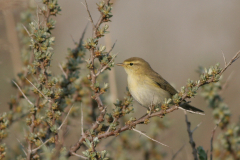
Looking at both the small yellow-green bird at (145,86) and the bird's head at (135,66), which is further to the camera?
the bird's head at (135,66)

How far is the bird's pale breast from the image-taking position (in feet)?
14.0

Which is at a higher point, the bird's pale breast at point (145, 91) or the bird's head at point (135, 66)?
the bird's head at point (135, 66)

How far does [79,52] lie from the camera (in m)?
3.29

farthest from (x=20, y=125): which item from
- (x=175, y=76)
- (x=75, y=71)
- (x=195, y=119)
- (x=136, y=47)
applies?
(x=175, y=76)

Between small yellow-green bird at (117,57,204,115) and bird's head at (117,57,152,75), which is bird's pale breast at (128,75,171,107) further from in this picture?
bird's head at (117,57,152,75)

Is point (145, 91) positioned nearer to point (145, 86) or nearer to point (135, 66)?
point (145, 86)

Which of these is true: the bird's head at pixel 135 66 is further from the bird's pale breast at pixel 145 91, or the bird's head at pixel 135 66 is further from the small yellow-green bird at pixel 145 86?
the bird's pale breast at pixel 145 91

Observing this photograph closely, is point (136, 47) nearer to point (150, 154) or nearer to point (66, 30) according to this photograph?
point (66, 30)

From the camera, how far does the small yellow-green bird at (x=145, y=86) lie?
429 centimetres

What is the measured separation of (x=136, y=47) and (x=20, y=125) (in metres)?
4.61

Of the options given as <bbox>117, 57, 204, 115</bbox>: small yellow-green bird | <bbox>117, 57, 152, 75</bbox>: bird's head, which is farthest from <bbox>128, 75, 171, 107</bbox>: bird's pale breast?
<bbox>117, 57, 152, 75</bbox>: bird's head

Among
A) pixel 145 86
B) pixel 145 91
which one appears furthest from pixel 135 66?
pixel 145 91

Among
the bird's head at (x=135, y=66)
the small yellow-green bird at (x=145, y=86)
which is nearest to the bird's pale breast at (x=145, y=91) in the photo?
the small yellow-green bird at (x=145, y=86)

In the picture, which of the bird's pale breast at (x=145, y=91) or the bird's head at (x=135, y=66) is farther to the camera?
the bird's head at (x=135, y=66)
